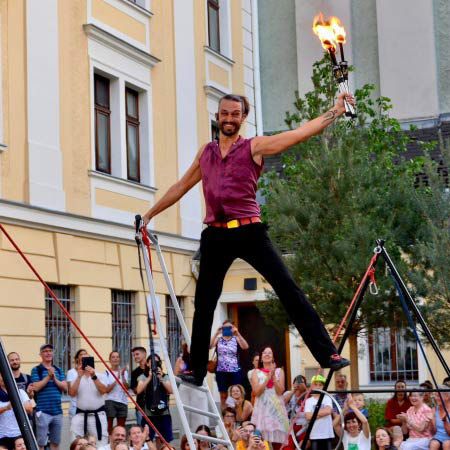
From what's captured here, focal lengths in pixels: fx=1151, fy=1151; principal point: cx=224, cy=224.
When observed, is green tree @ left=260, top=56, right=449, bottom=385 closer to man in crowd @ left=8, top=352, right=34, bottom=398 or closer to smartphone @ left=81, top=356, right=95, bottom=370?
smartphone @ left=81, top=356, right=95, bottom=370

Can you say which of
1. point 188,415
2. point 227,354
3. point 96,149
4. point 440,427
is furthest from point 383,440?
point 96,149

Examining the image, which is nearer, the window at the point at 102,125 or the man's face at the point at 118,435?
the man's face at the point at 118,435

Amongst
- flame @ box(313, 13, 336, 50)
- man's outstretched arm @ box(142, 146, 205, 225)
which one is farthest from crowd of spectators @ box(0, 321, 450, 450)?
flame @ box(313, 13, 336, 50)

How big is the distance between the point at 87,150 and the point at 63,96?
105 cm

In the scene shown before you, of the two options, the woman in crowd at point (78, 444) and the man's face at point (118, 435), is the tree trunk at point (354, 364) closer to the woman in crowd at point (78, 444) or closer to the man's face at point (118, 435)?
the man's face at point (118, 435)

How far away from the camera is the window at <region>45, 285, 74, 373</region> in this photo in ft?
58.3

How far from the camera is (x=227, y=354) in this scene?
16.7 meters

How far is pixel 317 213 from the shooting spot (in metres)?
18.8

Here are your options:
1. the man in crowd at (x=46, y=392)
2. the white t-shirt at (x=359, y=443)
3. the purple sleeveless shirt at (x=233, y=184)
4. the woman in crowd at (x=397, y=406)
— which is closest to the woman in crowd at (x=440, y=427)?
the white t-shirt at (x=359, y=443)

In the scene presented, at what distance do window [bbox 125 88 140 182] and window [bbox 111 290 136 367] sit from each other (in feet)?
7.35

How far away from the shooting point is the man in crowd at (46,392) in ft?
45.6

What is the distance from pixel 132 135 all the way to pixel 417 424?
9169 mm

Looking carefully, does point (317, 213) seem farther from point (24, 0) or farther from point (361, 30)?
point (361, 30)

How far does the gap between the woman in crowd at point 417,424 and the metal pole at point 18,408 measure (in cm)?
893
